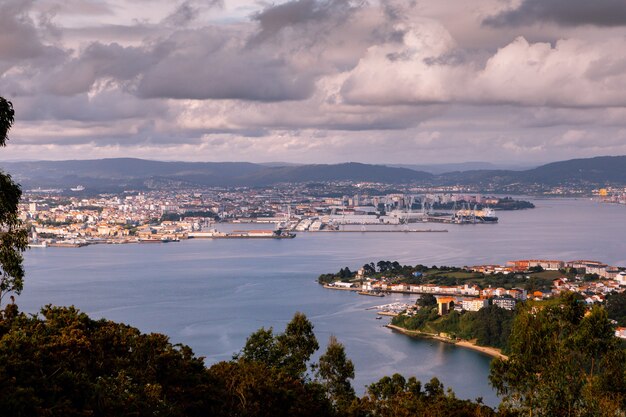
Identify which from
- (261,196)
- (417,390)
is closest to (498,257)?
(417,390)

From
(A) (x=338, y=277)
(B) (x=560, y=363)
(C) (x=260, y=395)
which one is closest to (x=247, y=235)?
(A) (x=338, y=277)

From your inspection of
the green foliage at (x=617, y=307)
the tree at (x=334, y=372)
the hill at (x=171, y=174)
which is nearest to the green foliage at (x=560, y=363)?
the tree at (x=334, y=372)

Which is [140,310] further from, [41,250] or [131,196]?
[131,196]

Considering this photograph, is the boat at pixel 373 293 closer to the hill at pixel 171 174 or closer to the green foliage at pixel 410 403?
the green foliage at pixel 410 403

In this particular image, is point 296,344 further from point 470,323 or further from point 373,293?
point 373,293

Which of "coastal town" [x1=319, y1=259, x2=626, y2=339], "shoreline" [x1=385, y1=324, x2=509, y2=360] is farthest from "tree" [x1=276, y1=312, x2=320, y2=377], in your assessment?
"coastal town" [x1=319, y1=259, x2=626, y2=339]
